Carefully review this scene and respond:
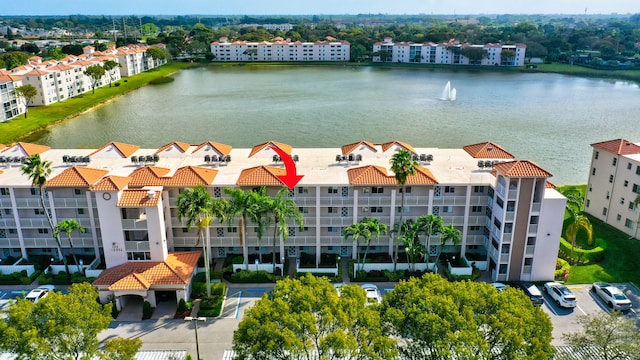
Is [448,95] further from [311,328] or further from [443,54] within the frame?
[311,328]

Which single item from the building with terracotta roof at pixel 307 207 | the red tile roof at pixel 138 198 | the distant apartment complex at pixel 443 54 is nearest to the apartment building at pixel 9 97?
the building with terracotta roof at pixel 307 207

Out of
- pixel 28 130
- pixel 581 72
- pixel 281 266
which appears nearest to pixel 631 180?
pixel 281 266

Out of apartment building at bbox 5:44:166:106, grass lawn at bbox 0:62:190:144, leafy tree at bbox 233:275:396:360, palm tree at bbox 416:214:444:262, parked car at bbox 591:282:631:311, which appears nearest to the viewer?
leafy tree at bbox 233:275:396:360

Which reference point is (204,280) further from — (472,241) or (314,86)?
(314,86)

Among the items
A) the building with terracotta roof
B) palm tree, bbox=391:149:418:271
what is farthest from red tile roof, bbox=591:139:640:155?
palm tree, bbox=391:149:418:271

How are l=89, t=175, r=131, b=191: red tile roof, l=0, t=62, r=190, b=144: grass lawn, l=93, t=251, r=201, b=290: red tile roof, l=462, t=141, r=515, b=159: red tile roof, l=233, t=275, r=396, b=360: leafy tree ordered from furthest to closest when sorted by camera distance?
l=0, t=62, r=190, b=144: grass lawn < l=462, t=141, r=515, b=159: red tile roof < l=89, t=175, r=131, b=191: red tile roof < l=93, t=251, r=201, b=290: red tile roof < l=233, t=275, r=396, b=360: leafy tree

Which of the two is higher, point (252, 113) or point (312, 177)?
point (312, 177)

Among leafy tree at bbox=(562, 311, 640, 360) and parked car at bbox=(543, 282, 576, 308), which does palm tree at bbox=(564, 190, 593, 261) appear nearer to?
parked car at bbox=(543, 282, 576, 308)
